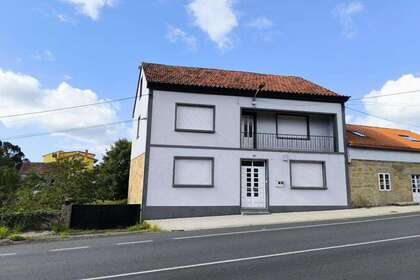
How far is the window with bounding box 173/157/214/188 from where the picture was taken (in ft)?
53.1

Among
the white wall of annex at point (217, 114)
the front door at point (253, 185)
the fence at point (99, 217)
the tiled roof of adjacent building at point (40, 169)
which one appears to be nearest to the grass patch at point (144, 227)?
the fence at point (99, 217)

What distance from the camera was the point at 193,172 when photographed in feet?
53.7

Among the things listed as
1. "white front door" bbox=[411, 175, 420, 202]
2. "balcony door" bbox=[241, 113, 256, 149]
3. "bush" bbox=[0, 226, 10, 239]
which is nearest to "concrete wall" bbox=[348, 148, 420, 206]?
"white front door" bbox=[411, 175, 420, 202]

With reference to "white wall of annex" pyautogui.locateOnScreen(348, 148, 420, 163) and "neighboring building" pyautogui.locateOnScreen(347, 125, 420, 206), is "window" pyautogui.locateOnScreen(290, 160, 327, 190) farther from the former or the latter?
"white wall of annex" pyautogui.locateOnScreen(348, 148, 420, 163)

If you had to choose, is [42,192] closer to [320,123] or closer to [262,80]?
[262,80]

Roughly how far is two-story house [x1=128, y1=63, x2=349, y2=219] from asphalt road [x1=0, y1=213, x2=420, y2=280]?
604 cm

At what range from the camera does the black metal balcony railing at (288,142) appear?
18.4m

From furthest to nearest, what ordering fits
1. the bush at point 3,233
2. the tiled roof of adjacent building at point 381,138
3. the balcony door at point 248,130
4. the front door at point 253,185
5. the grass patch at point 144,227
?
1. the tiled roof of adjacent building at point 381,138
2. the balcony door at point 248,130
3. the front door at point 253,185
4. the grass patch at point 144,227
5. the bush at point 3,233

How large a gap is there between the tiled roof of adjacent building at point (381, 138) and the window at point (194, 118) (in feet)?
26.8

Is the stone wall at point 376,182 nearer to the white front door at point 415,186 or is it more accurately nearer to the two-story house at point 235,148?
the white front door at point 415,186

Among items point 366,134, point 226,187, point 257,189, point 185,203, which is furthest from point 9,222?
point 366,134

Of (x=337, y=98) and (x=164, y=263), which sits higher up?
(x=337, y=98)

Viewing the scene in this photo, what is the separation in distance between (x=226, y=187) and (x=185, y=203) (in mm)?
2174

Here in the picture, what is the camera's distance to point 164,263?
6.60m
